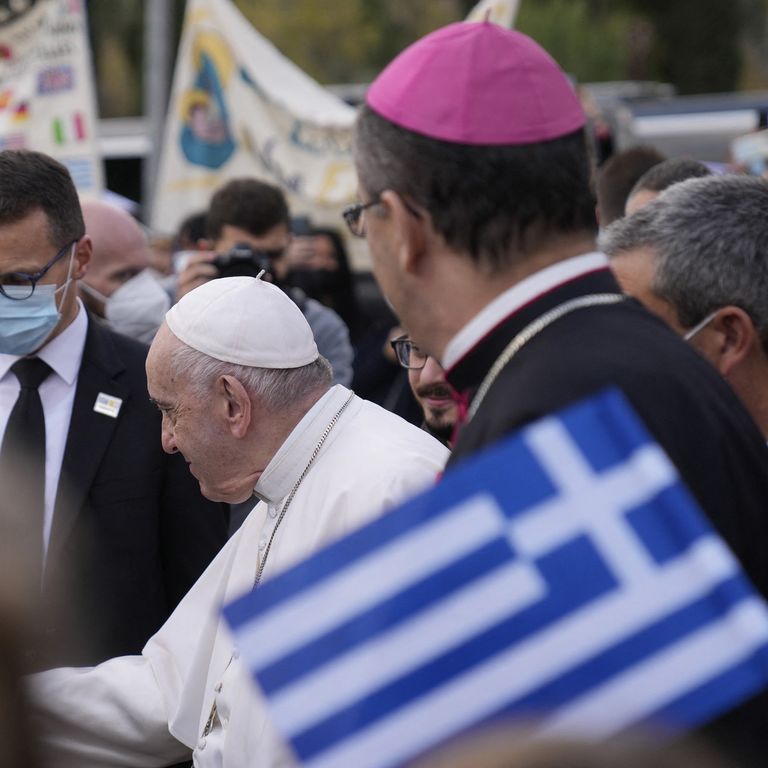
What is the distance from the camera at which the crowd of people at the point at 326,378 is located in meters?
1.58

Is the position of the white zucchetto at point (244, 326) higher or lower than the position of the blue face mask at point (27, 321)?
higher

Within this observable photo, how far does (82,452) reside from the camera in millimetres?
3484

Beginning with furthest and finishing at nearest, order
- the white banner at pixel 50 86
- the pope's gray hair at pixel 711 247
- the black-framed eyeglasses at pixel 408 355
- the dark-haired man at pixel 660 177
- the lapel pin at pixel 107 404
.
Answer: the white banner at pixel 50 86 < the dark-haired man at pixel 660 177 < the lapel pin at pixel 107 404 < the black-framed eyeglasses at pixel 408 355 < the pope's gray hair at pixel 711 247

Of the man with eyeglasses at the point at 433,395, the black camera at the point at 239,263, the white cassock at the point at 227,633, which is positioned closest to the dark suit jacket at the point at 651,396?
the white cassock at the point at 227,633

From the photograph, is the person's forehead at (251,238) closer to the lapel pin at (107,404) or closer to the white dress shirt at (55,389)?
the white dress shirt at (55,389)

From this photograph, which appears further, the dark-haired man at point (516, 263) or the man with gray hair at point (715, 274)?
the man with gray hair at point (715, 274)

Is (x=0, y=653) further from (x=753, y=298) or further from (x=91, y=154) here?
(x=91, y=154)

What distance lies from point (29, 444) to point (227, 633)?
110 centimetres

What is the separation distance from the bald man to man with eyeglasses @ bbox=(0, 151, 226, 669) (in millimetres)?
1340

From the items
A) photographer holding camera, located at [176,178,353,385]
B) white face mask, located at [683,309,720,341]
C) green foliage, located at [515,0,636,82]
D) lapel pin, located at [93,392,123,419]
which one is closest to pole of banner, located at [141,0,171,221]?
photographer holding camera, located at [176,178,353,385]

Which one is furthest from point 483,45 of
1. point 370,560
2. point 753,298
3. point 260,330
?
point 260,330

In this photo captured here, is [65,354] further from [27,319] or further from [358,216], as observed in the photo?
[358,216]

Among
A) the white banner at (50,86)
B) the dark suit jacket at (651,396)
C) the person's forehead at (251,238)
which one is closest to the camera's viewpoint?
the dark suit jacket at (651,396)

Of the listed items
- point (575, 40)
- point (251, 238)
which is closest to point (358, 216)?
point (251, 238)
